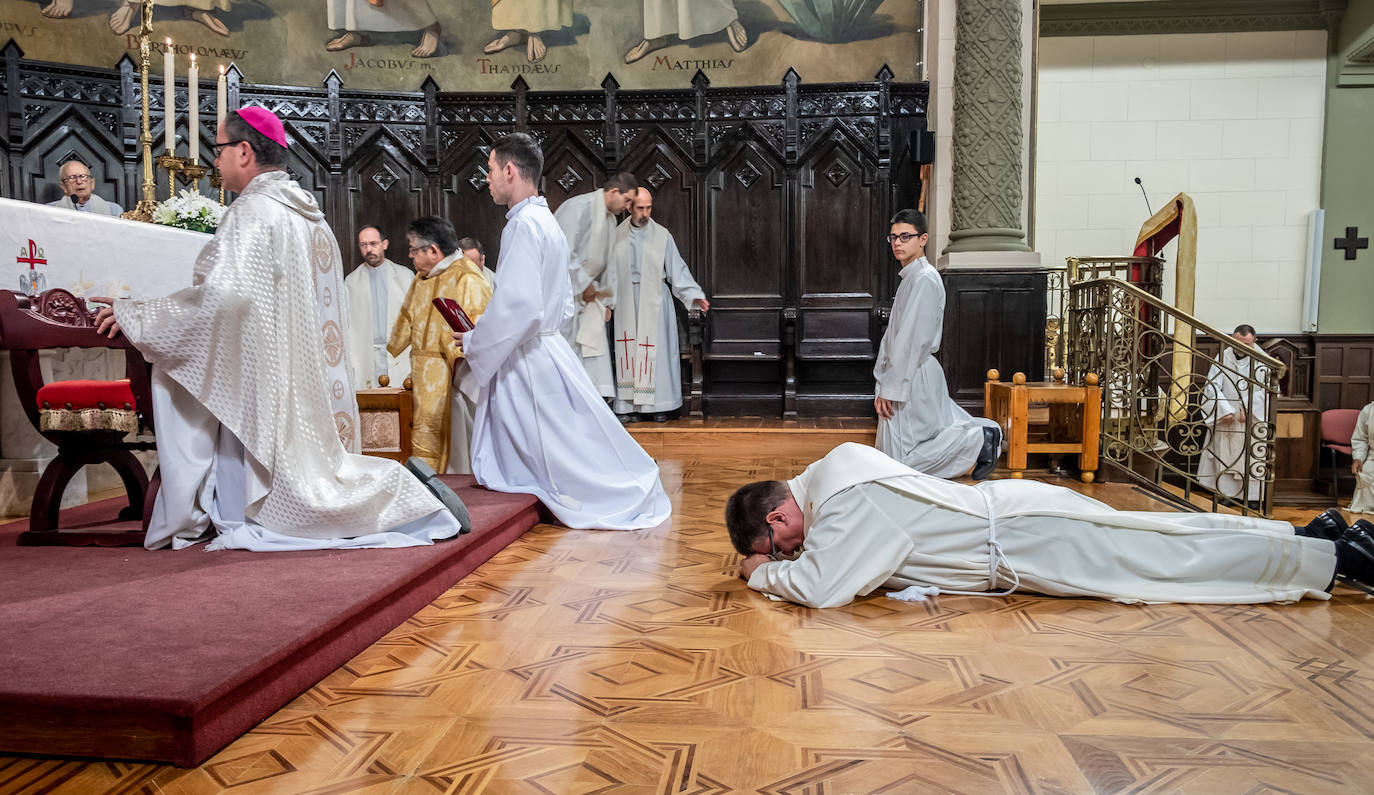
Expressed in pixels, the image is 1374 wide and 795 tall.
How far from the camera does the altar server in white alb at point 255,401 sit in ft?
10.3

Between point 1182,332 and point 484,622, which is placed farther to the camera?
point 1182,332

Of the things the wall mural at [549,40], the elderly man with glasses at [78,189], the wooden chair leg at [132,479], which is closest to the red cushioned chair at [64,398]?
the wooden chair leg at [132,479]

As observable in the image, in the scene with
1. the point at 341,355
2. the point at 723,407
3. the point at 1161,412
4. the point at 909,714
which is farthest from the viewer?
the point at 723,407

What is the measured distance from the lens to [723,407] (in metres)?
8.65

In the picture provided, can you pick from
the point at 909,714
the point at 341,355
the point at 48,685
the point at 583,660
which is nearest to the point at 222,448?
the point at 341,355

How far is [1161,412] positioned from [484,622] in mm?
→ 5240

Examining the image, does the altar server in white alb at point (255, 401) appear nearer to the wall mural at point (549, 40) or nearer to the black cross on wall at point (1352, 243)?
the wall mural at point (549, 40)

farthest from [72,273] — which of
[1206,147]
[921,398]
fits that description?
[1206,147]

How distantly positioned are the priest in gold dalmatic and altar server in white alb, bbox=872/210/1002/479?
2433 millimetres

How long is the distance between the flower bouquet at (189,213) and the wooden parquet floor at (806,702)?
2719 mm

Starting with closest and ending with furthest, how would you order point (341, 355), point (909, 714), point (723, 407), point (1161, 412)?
point (909, 714)
point (341, 355)
point (1161, 412)
point (723, 407)

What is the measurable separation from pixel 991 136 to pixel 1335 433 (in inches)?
208

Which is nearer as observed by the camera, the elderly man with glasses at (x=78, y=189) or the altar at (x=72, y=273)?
the altar at (x=72, y=273)

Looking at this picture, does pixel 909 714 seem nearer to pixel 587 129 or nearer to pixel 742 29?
pixel 587 129
